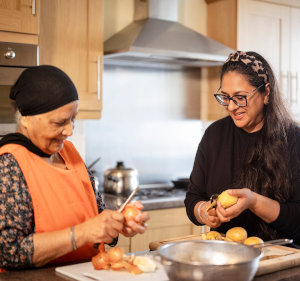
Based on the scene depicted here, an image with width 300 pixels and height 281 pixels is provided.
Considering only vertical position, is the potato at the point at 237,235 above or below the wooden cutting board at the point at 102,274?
above

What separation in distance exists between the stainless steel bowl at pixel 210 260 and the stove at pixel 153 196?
133cm

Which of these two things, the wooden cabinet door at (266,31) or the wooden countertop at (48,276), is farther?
the wooden cabinet door at (266,31)

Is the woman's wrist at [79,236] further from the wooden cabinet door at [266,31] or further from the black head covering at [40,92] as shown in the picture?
the wooden cabinet door at [266,31]

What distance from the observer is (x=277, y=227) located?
1465mm

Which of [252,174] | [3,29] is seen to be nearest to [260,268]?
[252,174]

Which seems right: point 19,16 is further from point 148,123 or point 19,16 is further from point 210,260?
point 210,260

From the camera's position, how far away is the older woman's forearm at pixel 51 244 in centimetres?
113

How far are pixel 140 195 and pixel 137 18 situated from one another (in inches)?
50.9

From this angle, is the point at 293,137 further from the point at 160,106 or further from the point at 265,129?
the point at 160,106

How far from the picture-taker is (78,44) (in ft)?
8.43

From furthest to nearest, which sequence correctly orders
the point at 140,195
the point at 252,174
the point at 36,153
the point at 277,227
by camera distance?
the point at 140,195
the point at 252,174
the point at 277,227
the point at 36,153

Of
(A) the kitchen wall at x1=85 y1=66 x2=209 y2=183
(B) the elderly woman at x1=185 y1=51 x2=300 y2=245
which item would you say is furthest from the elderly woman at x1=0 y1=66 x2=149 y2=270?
(A) the kitchen wall at x1=85 y1=66 x2=209 y2=183

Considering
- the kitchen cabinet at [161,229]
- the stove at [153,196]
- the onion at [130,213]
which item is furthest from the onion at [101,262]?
the kitchen cabinet at [161,229]

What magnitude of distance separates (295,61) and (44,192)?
277 cm
